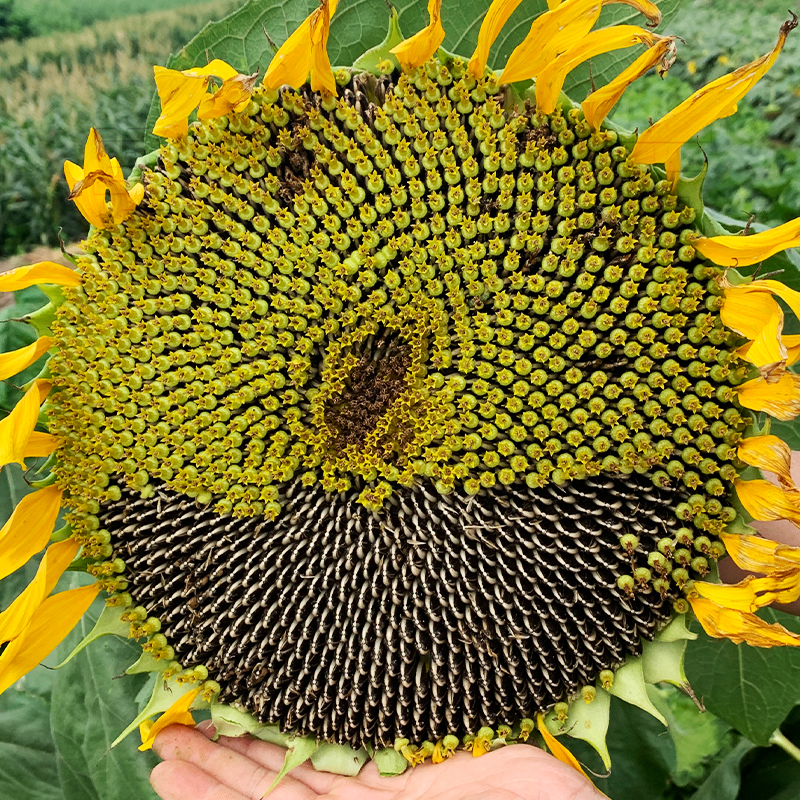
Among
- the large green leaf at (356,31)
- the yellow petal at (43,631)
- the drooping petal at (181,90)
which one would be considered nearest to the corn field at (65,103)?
the large green leaf at (356,31)

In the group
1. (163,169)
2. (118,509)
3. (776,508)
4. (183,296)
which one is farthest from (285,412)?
(776,508)

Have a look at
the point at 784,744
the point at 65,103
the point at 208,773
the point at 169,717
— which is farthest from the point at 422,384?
the point at 65,103

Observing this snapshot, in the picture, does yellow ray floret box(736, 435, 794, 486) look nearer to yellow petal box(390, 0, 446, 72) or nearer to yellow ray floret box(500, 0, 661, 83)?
yellow ray floret box(500, 0, 661, 83)

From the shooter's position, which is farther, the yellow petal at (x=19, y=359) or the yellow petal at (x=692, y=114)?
the yellow petal at (x=19, y=359)

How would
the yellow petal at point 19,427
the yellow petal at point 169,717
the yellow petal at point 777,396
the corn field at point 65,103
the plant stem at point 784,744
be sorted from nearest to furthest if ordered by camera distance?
the yellow petal at point 777,396 → the yellow petal at point 19,427 → the yellow petal at point 169,717 → the plant stem at point 784,744 → the corn field at point 65,103

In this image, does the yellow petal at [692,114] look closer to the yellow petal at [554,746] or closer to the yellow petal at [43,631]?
the yellow petal at [554,746]

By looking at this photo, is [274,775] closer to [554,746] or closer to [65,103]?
[554,746]
